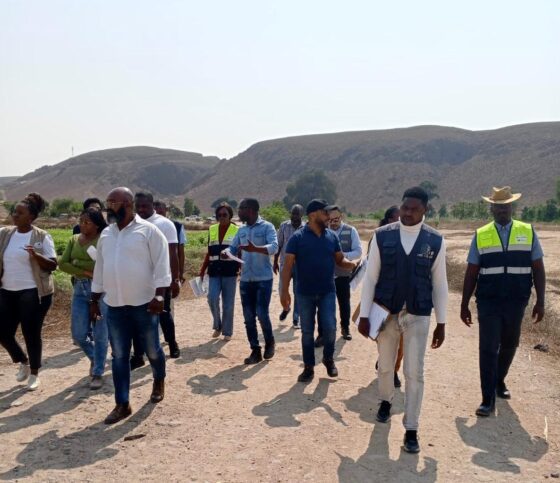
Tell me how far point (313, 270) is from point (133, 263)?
1932mm

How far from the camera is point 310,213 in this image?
612 centimetres

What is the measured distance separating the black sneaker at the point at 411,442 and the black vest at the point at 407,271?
36.3 inches

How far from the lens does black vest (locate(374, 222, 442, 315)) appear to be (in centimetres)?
458

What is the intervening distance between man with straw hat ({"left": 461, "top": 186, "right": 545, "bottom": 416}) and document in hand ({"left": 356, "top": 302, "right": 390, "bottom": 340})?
3.95 ft

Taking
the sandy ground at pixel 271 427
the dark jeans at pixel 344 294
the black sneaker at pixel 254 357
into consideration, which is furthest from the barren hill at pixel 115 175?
the sandy ground at pixel 271 427

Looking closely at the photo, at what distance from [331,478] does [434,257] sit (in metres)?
1.84

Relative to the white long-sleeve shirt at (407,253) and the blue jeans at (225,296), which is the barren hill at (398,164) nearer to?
the blue jeans at (225,296)

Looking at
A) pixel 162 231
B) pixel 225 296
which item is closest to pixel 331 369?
pixel 225 296

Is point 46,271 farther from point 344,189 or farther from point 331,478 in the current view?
point 344,189

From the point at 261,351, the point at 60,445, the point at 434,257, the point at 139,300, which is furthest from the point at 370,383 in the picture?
the point at 60,445

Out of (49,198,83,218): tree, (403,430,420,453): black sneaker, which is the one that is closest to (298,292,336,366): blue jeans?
(403,430,420,453): black sneaker

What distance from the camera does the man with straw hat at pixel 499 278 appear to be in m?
5.36

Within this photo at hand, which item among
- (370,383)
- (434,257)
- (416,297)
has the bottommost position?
(370,383)

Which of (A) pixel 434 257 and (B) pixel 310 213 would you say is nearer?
(A) pixel 434 257
